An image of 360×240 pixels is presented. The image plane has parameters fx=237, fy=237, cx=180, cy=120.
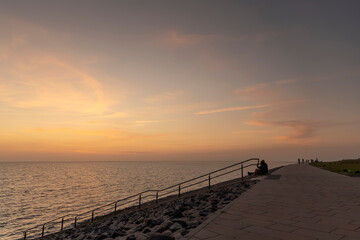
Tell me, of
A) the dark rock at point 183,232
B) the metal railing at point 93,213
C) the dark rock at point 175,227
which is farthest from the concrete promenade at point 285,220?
the metal railing at point 93,213

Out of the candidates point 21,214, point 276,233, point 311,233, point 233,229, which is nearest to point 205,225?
point 233,229

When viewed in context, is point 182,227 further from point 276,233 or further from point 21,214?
point 21,214

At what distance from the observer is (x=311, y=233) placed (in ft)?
15.2

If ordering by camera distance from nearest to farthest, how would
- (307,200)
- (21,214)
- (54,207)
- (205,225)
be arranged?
1. (205,225)
2. (307,200)
3. (21,214)
4. (54,207)

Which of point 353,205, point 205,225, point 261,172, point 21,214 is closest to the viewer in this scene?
point 205,225

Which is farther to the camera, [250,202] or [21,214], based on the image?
[21,214]

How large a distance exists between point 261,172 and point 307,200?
10.6m

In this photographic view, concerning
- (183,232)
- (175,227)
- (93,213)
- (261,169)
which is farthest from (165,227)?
(93,213)

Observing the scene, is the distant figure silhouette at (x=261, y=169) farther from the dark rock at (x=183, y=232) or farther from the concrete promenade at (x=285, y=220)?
the dark rock at (x=183, y=232)

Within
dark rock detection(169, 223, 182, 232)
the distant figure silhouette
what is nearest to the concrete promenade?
dark rock detection(169, 223, 182, 232)

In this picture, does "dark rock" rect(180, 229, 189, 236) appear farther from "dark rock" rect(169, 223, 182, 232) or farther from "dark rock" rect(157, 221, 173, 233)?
"dark rock" rect(157, 221, 173, 233)

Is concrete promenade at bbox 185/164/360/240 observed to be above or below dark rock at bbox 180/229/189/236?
above

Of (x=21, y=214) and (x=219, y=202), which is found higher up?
(x=219, y=202)

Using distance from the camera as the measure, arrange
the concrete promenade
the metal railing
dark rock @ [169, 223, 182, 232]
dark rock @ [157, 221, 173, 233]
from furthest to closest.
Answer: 1. the metal railing
2. dark rock @ [157, 221, 173, 233]
3. dark rock @ [169, 223, 182, 232]
4. the concrete promenade
